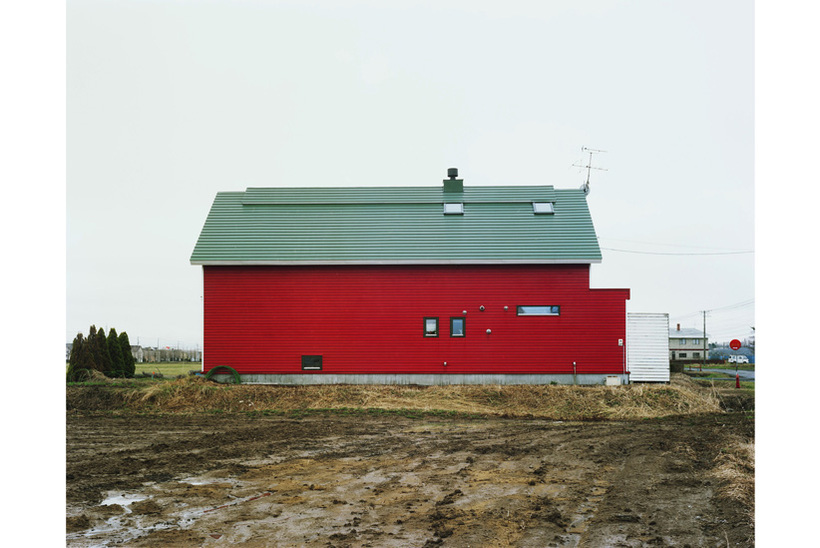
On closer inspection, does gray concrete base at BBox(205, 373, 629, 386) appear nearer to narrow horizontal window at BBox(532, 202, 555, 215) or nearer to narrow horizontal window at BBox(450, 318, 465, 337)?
Result: narrow horizontal window at BBox(450, 318, 465, 337)

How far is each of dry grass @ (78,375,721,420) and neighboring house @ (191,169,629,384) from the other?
1.15 meters

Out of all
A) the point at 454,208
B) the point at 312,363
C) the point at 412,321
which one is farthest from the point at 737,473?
the point at 454,208

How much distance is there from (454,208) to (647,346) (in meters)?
8.31

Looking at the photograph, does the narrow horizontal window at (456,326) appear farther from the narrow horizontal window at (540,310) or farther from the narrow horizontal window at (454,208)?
the narrow horizontal window at (454,208)

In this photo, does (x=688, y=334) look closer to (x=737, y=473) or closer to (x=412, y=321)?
(x=412, y=321)

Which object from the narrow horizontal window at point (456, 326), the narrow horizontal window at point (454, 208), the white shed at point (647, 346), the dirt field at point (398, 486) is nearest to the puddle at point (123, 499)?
the dirt field at point (398, 486)

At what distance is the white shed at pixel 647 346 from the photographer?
77.6ft

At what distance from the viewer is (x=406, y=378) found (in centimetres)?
2350

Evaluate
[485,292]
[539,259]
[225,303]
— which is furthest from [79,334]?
[539,259]

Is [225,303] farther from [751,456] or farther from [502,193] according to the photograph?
[751,456]

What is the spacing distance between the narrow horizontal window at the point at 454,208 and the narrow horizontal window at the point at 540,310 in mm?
4514

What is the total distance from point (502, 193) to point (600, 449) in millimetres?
15202

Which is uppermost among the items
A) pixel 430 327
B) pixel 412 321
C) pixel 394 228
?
pixel 394 228

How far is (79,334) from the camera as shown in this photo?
27.7m
